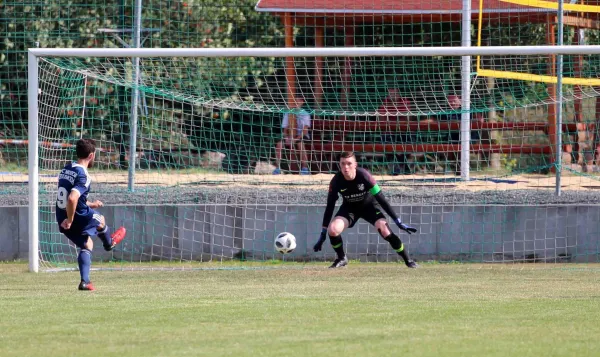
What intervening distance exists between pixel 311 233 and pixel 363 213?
150cm

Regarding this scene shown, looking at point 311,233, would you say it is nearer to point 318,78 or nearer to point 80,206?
point 80,206

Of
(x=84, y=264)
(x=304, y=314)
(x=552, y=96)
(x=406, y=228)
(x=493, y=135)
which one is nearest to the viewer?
(x=304, y=314)

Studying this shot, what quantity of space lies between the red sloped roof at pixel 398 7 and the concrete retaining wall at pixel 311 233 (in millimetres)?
4995

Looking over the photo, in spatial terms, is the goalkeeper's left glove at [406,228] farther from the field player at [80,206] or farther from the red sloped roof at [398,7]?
the red sloped roof at [398,7]

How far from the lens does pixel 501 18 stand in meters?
20.1

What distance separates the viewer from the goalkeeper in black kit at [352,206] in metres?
13.6

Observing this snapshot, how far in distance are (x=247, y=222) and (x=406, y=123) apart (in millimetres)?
4805

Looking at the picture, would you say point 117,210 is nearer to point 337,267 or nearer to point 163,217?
point 163,217

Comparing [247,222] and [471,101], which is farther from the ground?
[471,101]

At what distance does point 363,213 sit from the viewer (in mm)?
13922

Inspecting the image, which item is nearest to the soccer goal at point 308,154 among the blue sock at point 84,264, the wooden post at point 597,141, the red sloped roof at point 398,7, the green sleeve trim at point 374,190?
the wooden post at point 597,141

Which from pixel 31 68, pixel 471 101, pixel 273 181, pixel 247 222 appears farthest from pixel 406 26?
pixel 31 68

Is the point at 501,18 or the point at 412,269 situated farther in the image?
the point at 501,18

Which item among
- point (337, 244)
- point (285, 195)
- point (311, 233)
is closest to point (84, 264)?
point (337, 244)
